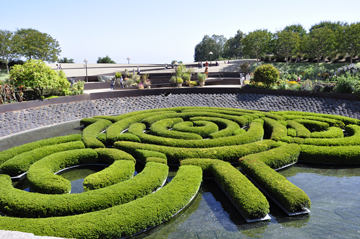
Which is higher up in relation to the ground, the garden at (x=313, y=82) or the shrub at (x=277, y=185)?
the garden at (x=313, y=82)

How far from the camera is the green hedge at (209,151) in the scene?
1188cm

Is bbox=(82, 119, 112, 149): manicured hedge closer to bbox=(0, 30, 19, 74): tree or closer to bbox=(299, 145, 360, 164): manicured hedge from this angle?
bbox=(299, 145, 360, 164): manicured hedge

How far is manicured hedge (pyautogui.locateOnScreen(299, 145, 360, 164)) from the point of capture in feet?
38.7

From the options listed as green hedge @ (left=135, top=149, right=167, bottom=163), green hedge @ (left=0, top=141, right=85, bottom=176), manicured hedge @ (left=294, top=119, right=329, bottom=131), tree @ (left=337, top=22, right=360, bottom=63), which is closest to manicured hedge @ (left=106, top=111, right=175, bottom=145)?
green hedge @ (left=0, top=141, right=85, bottom=176)

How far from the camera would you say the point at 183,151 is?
476 inches

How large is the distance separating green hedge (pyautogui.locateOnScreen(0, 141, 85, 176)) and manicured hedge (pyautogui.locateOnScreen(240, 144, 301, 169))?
9272mm

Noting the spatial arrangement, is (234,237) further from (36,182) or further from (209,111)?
(209,111)

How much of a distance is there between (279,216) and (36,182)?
8991 millimetres

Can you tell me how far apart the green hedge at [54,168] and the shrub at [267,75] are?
19.2 meters

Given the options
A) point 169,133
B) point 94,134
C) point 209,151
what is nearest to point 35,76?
point 94,134

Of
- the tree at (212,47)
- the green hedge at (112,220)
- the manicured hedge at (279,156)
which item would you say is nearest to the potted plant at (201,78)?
the manicured hedge at (279,156)

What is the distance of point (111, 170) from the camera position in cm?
1026

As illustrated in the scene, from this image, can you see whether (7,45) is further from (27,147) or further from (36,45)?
(27,147)

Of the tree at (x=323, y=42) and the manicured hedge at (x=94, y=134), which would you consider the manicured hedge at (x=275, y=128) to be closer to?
the manicured hedge at (x=94, y=134)
